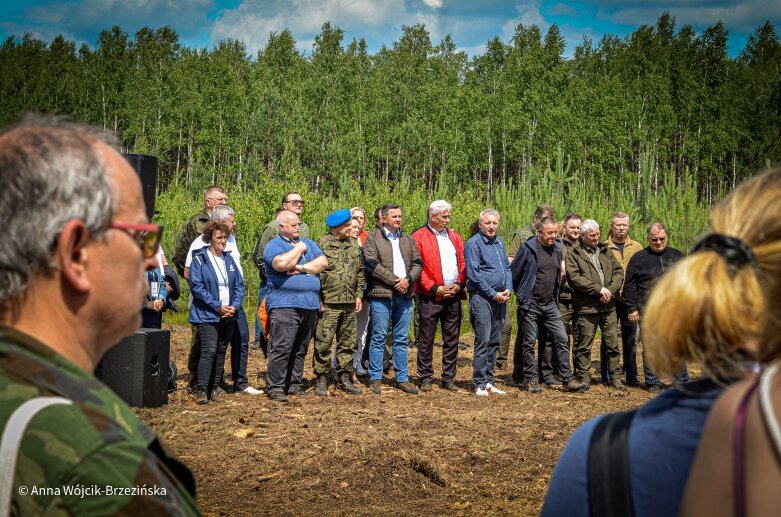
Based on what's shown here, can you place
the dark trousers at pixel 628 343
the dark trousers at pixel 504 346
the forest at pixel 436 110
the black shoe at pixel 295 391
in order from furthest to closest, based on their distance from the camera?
1. the forest at pixel 436 110
2. the dark trousers at pixel 504 346
3. the dark trousers at pixel 628 343
4. the black shoe at pixel 295 391

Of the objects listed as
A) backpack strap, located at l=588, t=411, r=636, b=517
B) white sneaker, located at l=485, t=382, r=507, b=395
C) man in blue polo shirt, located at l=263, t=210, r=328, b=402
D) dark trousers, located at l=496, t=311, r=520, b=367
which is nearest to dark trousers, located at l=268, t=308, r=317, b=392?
man in blue polo shirt, located at l=263, t=210, r=328, b=402

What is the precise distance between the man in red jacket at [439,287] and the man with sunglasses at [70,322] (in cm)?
932

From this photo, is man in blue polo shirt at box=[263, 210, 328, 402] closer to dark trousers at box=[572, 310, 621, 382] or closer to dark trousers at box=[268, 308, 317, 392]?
dark trousers at box=[268, 308, 317, 392]

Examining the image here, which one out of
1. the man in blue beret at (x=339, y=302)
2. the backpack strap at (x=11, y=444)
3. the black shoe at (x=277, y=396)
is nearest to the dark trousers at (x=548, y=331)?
the man in blue beret at (x=339, y=302)

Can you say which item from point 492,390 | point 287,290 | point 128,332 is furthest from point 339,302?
point 128,332

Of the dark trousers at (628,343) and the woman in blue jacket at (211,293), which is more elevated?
the woman in blue jacket at (211,293)

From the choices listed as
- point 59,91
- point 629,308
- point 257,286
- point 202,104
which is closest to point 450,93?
point 202,104

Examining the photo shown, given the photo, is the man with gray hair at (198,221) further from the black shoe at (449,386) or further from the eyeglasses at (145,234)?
the eyeglasses at (145,234)

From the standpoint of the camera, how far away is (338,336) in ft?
35.4

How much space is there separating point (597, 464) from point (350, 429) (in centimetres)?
716

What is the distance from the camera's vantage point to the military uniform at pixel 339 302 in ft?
34.4

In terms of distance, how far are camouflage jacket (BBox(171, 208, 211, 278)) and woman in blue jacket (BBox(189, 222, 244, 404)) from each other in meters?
0.97

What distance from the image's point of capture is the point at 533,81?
47.0 meters

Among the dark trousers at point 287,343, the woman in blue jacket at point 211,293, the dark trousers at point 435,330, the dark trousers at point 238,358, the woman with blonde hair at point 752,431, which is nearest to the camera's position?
the woman with blonde hair at point 752,431
